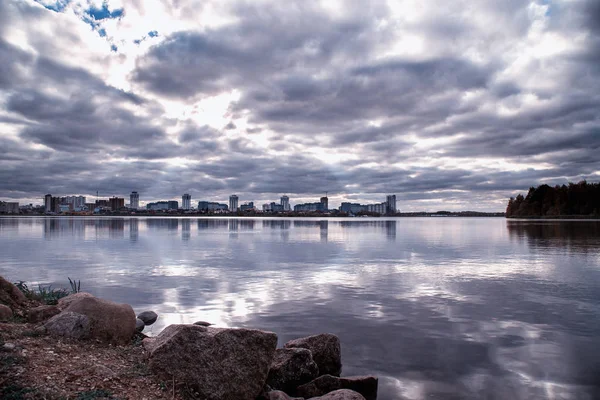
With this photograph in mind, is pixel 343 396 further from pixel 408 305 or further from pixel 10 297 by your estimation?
pixel 10 297

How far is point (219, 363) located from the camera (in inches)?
350

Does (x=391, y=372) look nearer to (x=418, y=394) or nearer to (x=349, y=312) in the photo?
(x=418, y=394)

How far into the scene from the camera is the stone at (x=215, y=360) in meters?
8.66

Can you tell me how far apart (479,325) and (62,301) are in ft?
47.7

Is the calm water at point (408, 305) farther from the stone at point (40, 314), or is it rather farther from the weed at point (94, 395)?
the weed at point (94, 395)

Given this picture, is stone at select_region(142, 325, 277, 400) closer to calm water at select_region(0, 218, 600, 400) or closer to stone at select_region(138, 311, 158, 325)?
calm water at select_region(0, 218, 600, 400)

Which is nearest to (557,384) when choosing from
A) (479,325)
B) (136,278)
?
(479,325)

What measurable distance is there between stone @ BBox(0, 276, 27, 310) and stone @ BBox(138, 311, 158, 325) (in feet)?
12.6

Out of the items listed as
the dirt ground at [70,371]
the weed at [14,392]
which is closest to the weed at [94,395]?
the dirt ground at [70,371]

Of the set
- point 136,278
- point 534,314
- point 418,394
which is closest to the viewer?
point 418,394

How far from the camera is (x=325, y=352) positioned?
11422 millimetres

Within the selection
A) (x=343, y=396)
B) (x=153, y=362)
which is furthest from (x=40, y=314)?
(x=343, y=396)

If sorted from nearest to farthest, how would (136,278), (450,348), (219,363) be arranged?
1. (219,363)
2. (450,348)
3. (136,278)

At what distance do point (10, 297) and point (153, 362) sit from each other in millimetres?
7563
